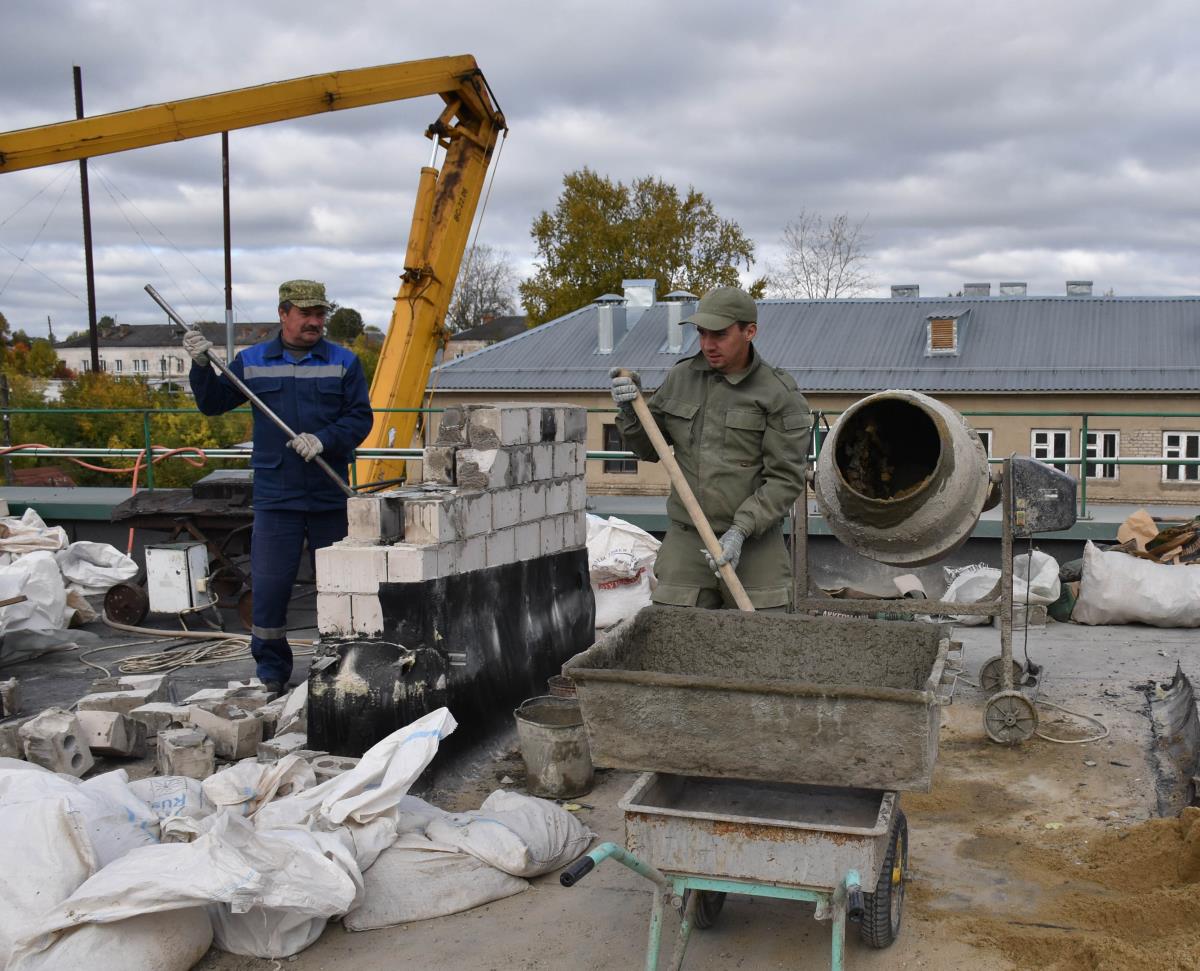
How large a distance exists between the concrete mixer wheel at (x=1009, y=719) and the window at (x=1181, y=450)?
88.6 feet

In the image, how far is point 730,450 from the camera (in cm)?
445

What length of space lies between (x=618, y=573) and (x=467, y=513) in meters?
2.49

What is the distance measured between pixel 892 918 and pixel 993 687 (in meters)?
2.92

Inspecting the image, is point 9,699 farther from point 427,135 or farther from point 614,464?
point 614,464

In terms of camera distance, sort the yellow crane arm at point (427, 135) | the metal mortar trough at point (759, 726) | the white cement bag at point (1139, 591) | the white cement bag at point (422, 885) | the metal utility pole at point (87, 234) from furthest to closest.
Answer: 1. the metal utility pole at point (87, 234)
2. the yellow crane arm at point (427, 135)
3. the white cement bag at point (1139, 591)
4. the white cement bag at point (422, 885)
5. the metal mortar trough at point (759, 726)

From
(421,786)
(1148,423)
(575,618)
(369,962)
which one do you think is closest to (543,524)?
(575,618)

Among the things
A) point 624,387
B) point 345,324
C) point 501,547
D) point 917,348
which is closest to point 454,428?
point 501,547

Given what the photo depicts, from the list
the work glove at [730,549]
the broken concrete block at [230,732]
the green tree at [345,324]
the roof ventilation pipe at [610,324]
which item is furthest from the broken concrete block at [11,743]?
the green tree at [345,324]

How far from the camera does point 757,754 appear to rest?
2.97 metres

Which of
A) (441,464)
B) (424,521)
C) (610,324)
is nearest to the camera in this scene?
(424,521)

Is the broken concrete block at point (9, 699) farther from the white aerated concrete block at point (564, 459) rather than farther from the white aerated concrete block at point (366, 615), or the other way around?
the white aerated concrete block at point (564, 459)

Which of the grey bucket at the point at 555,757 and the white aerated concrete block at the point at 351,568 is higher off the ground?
the white aerated concrete block at the point at 351,568

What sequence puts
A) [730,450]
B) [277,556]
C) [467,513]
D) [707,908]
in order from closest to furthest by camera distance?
1. [707,908]
2. [730,450]
3. [467,513]
4. [277,556]

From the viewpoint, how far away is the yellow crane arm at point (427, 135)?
29.5 ft
